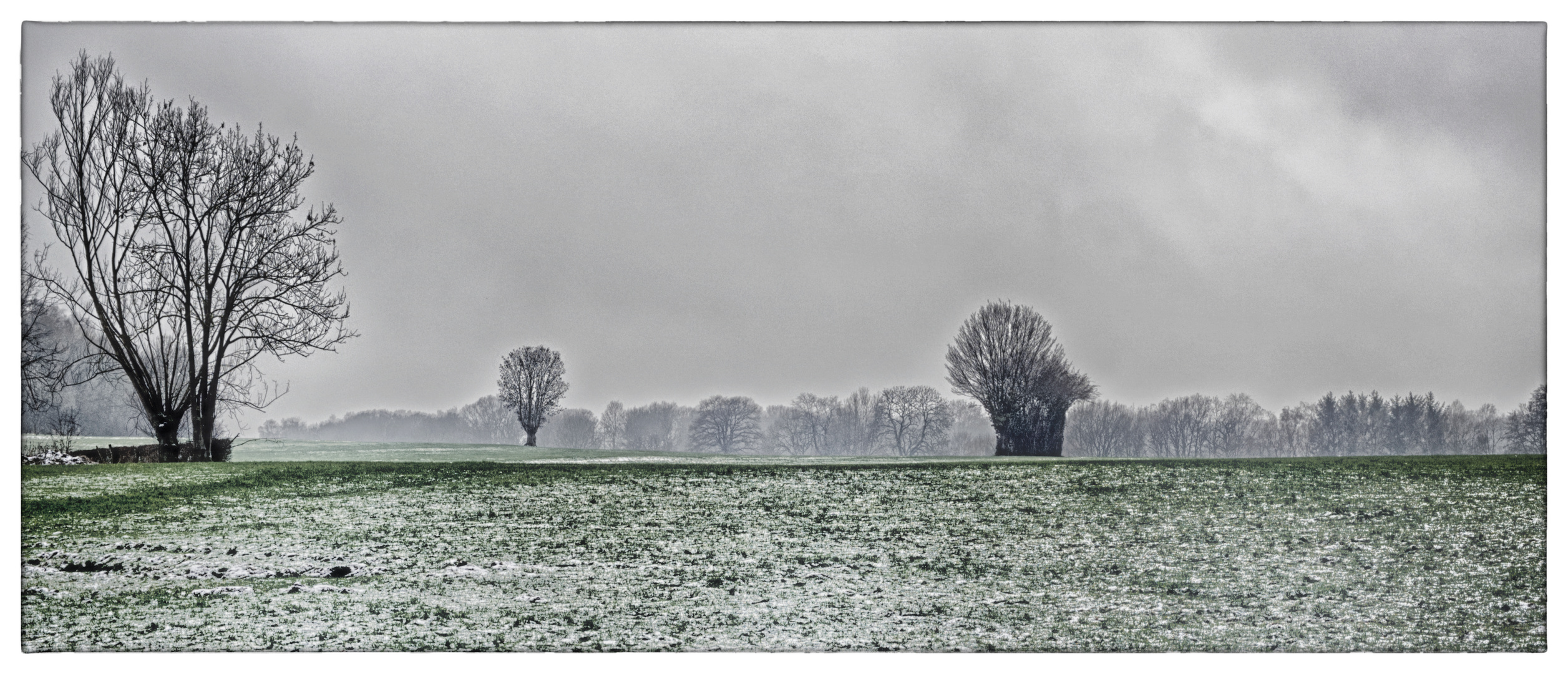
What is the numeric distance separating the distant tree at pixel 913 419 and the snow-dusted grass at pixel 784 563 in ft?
12.0

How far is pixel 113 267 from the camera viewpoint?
10.4m

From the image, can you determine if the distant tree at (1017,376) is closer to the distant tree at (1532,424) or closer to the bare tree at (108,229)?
the distant tree at (1532,424)

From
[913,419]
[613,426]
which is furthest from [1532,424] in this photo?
[613,426]

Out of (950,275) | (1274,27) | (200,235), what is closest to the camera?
(1274,27)

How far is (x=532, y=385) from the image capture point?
14.0 meters

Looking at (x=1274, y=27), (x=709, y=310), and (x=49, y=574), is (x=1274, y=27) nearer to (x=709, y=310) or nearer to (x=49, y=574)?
(x=709, y=310)

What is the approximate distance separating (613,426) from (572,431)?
1471 millimetres

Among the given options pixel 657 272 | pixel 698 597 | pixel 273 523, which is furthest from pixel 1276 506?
pixel 273 523

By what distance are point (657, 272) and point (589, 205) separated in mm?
1100

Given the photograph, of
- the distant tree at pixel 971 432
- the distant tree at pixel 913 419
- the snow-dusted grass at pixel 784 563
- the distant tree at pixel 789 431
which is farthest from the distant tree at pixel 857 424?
the snow-dusted grass at pixel 784 563

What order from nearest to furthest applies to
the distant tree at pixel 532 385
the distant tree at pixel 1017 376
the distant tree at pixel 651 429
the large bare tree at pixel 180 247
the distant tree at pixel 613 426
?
the large bare tree at pixel 180 247
the distant tree at pixel 532 385
the distant tree at pixel 613 426
the distant tree at pixel 1017 376
the distant tree at pixel 651 429

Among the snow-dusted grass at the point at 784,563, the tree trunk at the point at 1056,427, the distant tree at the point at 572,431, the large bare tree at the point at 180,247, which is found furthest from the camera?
the tree trunk at the point at 1056,427

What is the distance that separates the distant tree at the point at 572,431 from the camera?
14516mm

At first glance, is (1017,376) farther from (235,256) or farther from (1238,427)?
(235,256)
